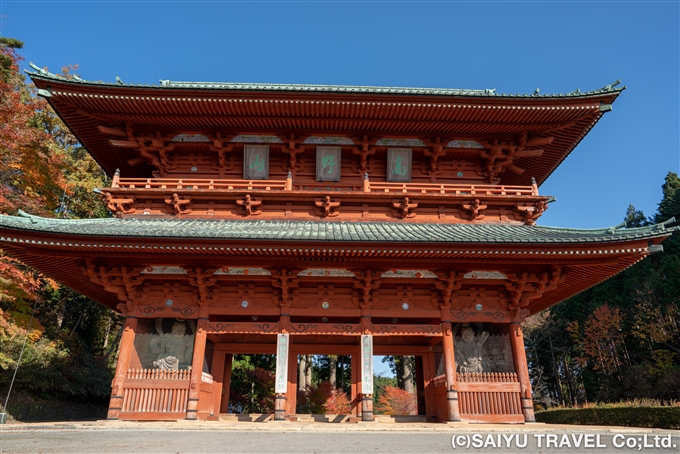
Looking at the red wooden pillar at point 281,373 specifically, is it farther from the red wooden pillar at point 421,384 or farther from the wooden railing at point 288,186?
the red wooden pillar at point 421,384

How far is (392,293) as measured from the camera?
12.7 metres

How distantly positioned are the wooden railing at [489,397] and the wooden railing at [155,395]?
25.5ft

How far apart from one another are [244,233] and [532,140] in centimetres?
1108

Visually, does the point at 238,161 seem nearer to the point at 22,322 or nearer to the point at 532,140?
the point at 532,140

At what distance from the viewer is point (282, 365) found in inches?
468

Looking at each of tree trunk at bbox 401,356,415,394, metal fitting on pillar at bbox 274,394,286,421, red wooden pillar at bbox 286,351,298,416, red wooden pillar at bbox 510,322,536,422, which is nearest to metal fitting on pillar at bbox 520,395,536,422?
red wooden pillar at bbox 510,322,536,422

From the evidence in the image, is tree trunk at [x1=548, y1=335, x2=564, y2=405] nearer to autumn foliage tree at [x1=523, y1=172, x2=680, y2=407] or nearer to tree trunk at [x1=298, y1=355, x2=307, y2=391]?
autumn foliage tree at [x1=523, y1=172, x2=680, y2=407]

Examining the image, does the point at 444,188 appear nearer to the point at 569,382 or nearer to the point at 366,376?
the point at 366,376

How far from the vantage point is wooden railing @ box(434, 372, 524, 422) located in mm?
11430

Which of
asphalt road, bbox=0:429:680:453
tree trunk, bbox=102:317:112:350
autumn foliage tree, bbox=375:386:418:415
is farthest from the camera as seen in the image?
autumn foliage tree, bbox=375:386:418:415

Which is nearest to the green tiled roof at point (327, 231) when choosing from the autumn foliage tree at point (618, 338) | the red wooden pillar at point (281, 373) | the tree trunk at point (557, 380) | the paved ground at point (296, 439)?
the red wooden pillar at point (281, 373)

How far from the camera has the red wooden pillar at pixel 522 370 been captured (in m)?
11.5

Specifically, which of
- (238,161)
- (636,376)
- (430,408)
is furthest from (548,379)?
(238,161)

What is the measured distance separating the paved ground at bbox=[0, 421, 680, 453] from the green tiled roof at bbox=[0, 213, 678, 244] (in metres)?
4.53
